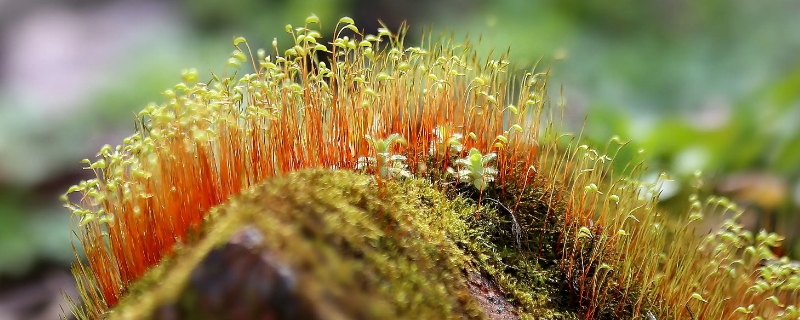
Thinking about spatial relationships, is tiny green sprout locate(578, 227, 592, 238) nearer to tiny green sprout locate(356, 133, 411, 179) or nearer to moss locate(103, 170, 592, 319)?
moss locate(103, 170, 592, 319)

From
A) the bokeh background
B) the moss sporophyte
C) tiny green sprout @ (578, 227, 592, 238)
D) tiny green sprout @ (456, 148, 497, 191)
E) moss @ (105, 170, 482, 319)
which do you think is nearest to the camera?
moss @ (105, 170, 482, 319)

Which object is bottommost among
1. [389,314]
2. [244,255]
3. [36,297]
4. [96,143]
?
[36,297]

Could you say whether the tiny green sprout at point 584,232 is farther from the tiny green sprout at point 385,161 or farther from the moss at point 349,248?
the tiny green sprout at point 385,161

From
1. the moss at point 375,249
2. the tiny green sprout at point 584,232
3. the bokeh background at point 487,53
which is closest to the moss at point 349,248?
the moss at point 375,249

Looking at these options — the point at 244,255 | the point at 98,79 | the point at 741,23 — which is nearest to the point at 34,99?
the point at 98,79

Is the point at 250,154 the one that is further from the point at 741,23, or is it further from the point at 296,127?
the point at 741,23

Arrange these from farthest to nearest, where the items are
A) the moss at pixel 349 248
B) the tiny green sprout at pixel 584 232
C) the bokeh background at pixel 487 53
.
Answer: the bokeh background at pixel 487 53 < the tiny green sprout at pixel 584 232 < the moss at pixel 349 248

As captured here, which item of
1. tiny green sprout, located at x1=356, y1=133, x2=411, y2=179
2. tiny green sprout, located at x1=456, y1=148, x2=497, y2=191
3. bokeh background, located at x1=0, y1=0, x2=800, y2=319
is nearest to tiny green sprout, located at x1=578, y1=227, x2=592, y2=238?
tiny green sprout, located at x1=456, y1=148, x2=497, y2=191
